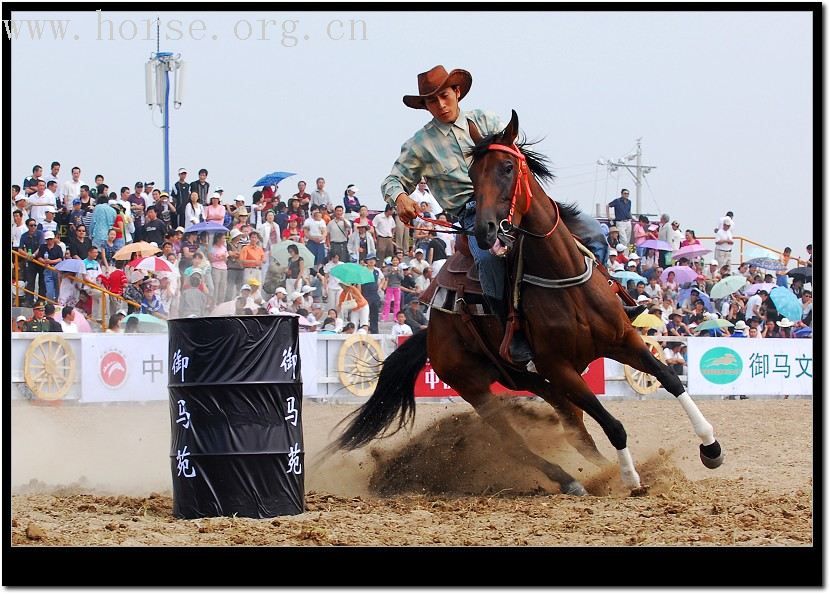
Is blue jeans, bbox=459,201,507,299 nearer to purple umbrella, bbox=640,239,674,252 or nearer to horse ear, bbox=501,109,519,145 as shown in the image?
horse ear, bbox=501,109,519,145

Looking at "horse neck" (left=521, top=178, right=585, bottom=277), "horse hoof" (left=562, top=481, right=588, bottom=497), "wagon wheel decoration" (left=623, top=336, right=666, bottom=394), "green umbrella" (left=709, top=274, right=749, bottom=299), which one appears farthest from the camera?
"green umbrella" (left=709, top=274, right=749, bottom=299)

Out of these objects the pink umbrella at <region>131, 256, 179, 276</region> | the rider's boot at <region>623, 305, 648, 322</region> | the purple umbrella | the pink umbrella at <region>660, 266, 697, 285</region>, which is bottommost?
the rider's boot at <region>623, 305, 648, 322</region>

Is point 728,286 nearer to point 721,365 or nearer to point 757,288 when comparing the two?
point 757,288

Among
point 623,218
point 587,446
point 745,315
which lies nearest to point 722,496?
point 587,446

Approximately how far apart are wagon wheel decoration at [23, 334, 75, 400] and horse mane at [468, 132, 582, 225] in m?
7.66

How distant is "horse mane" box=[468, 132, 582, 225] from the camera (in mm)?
6629

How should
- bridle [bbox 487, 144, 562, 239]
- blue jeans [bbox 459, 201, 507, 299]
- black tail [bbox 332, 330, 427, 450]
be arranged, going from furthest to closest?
black tail [bbox 332, 330, 427, 450], blue jeans [bbox 459, 201, 507, 299], bridle [bbox 487, 144, 562, 239]

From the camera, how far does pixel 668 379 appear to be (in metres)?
7.04

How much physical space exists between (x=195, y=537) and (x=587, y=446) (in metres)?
3.04

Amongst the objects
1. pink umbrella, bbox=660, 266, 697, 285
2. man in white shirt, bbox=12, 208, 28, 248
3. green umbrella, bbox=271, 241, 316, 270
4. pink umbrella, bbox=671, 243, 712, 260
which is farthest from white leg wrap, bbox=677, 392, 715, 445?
pink umbrella, bbox=671, 243, 712, 260

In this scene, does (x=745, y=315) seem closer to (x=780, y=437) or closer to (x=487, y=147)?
(x=780, y=437)

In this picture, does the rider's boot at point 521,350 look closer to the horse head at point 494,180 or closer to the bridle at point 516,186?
the bridle at point 516,186

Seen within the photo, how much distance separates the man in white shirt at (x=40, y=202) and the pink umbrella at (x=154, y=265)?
158 cm

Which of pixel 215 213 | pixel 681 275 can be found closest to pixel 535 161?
pixel 215 213
